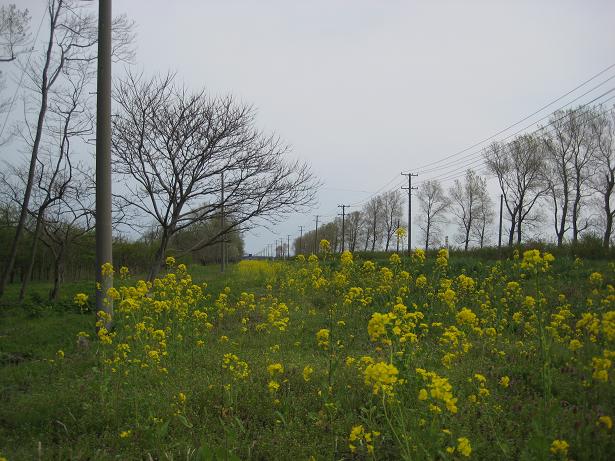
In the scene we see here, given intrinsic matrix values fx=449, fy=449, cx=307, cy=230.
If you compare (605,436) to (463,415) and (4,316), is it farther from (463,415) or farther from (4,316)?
(4,316)

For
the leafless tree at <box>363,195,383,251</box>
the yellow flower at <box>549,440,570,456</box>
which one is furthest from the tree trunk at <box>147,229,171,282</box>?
the leafless tree at <box>363,195,383,251</box>

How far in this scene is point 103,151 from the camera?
7.11 meters

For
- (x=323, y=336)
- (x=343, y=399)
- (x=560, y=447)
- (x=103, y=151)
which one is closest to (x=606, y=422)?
(x=560, y=447)

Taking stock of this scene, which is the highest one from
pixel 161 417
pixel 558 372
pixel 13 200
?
pixel 13 200

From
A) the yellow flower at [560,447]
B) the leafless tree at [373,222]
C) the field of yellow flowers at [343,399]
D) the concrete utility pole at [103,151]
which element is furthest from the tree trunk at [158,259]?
the leafless tree at [373,222]

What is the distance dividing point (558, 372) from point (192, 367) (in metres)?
3.71

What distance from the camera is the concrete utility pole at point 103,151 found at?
696 cm

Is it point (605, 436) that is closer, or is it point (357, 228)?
point (605, 436)

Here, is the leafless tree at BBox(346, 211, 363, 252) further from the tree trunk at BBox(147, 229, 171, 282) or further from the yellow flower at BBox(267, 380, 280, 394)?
the yellow flower at BBox(267, 380, 280, 394)

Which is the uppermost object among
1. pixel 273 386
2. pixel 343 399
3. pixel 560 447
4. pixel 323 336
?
pixel 323 336

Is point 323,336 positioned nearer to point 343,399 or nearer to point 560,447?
point 343,399

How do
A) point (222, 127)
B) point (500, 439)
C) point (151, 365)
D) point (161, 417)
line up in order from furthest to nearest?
point (222, 127) → point (151, 365) → point (161, 417) → point (500, 439)

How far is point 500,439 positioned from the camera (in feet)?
9.48

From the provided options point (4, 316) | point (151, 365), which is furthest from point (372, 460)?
point (4, 316)
